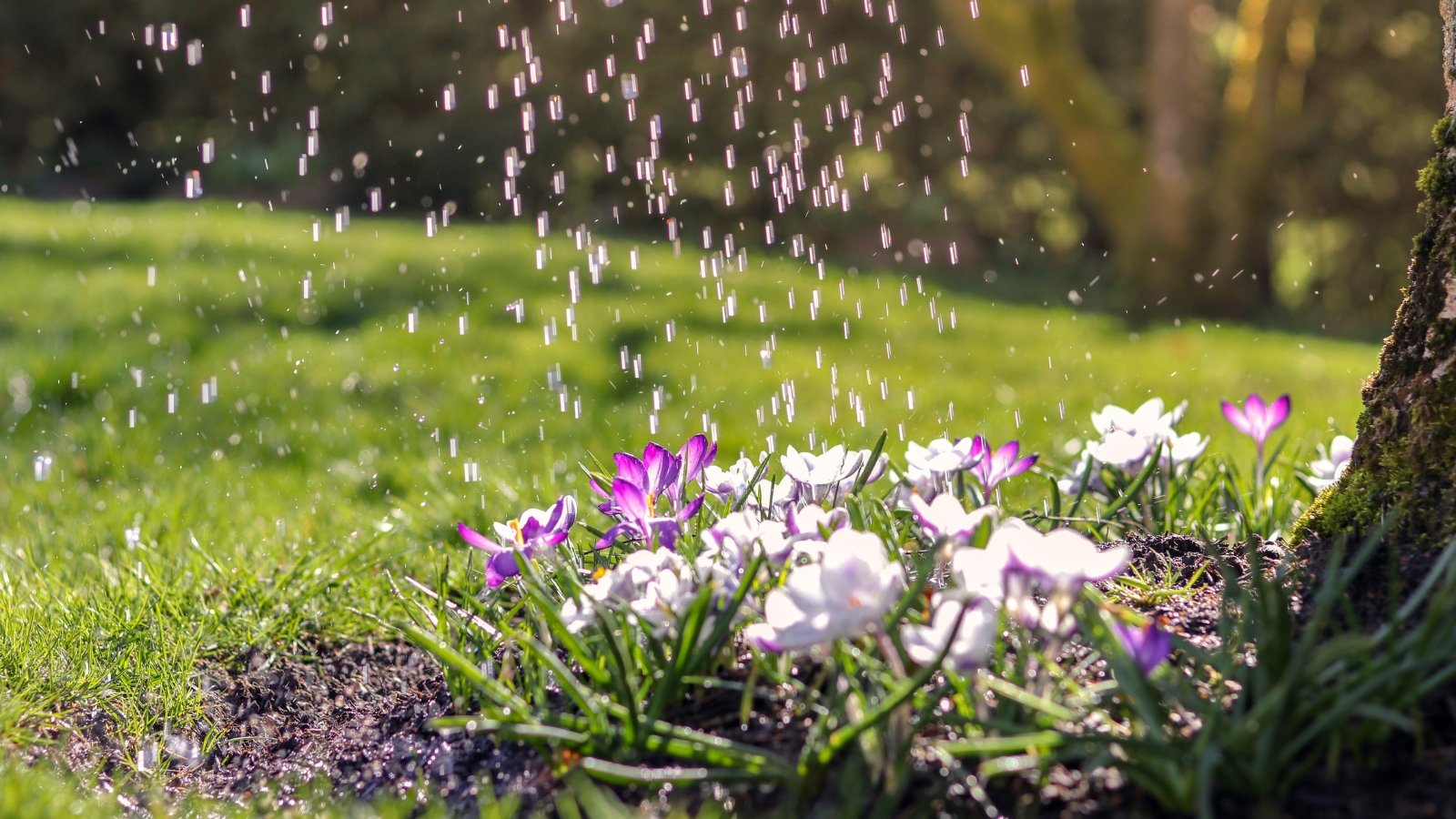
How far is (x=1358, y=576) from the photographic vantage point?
1505 mm

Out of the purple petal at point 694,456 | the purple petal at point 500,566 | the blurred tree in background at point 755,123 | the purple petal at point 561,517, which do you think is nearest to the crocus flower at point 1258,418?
the purple petal at point 694,456

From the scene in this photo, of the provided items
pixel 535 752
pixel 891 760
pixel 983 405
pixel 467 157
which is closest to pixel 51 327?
pixel 983 405

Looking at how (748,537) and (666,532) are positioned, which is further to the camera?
(666,532)

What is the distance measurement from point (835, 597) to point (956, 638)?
0.44ft

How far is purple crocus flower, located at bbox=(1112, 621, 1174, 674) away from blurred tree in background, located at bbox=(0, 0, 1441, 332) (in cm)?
936

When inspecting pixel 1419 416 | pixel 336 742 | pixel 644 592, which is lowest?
pixel 336 742

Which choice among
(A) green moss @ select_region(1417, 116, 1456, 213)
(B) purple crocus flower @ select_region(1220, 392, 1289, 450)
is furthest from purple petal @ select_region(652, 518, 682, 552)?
(A) green moss @ select_region(1417, 116, 1456, 213)

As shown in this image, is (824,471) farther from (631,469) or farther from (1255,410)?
(1255,410)

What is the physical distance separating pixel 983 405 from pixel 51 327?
4.04 m

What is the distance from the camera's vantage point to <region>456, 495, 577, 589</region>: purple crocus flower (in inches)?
62.1

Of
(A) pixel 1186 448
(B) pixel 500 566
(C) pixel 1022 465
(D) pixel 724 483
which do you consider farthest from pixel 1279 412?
(B) pixel 500 566

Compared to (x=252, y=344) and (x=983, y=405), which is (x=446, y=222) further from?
(x=983, y=405)

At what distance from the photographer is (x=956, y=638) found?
118cm

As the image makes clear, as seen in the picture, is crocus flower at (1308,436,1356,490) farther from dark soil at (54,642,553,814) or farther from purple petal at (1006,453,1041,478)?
dark soil at (54,642,553,814)
